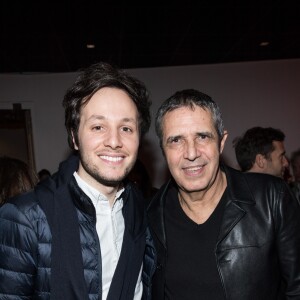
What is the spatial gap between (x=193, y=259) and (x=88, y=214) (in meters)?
0.60

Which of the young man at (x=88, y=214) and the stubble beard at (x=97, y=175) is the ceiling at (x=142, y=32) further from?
the stubble beard at (x=97, y=175)

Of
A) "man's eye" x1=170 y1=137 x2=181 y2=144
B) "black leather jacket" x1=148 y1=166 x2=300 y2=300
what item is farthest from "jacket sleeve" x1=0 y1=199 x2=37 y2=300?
"man's eye" x1=170 y1=137 x2=181 y2=144

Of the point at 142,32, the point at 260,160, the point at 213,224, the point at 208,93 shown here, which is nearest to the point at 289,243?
the point at 213,224

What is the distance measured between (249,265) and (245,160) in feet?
6.01

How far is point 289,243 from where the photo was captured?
70.0 inches

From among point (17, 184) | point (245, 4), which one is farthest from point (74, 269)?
point (245, 4)

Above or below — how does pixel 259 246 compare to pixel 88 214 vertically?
below

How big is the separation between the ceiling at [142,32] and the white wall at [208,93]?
282 millimetres

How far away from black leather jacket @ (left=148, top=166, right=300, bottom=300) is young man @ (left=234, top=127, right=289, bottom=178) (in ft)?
5.09

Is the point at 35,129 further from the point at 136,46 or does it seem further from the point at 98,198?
the point at 98,198

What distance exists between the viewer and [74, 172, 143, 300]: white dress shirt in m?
1.77

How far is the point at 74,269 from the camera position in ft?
5.19

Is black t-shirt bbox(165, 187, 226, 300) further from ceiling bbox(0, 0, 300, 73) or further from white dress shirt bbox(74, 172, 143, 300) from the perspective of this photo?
ceiling bbox(0, 0, 300, 73)

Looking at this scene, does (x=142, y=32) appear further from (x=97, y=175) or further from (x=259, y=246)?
(x=259, y=246)
